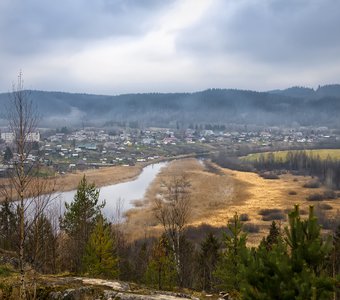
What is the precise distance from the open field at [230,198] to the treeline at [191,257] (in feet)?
24.7

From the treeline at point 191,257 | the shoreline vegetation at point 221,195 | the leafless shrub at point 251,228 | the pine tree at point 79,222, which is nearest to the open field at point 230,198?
the shoreline vegetation at point 221,195

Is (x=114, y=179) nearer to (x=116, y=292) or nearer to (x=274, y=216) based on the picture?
(x=274, y=216)

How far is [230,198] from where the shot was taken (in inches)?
3243

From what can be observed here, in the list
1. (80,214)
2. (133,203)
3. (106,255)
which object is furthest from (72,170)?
(106,255)

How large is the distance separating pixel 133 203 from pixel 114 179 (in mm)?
32055

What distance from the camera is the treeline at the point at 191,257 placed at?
11.4 m

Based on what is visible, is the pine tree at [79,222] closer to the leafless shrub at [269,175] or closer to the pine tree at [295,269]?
the pine tree at [295,269]

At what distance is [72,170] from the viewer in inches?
4727

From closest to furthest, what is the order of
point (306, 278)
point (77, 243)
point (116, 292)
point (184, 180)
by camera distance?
point (306, 278)
point (116, 292)
point (77, 243)
point (184, 180)

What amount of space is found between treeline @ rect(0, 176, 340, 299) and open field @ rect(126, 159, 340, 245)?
7.53 meters

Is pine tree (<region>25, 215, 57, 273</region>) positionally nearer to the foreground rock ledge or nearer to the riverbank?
the foreground rock ledge

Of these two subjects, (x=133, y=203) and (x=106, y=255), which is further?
(x=133, y=203)

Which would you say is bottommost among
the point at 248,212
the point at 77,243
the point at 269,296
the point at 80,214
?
the point at 248,212

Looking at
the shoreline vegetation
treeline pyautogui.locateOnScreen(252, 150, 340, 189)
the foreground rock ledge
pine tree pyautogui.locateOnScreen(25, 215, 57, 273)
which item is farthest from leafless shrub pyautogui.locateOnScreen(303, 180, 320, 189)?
the foreground rock ledge
